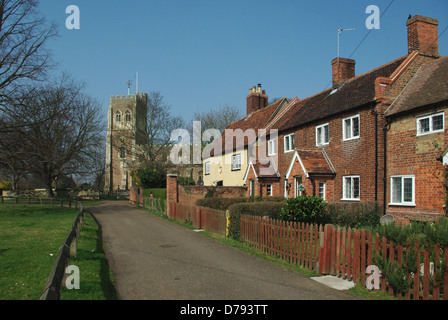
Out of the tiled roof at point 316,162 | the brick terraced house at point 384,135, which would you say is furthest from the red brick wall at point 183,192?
the tiled roof at point 316,162

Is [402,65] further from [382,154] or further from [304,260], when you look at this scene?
[304,260]

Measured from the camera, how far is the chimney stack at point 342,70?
24734 mm

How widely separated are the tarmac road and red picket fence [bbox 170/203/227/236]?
1.93m

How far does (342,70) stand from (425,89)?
8.61 m

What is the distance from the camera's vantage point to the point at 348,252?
28.0ft

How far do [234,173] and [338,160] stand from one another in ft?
48.6

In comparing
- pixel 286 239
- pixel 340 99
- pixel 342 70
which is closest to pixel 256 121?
pixel 342 70

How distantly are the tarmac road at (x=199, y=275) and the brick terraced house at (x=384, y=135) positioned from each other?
29.0ft

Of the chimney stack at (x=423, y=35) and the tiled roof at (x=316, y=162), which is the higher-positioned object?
the chimney stack at (x=423, y=35)

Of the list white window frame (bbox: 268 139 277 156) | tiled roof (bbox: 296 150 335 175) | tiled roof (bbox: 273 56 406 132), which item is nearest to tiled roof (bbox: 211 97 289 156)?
white window frame (bbox: 268 139 277 156)

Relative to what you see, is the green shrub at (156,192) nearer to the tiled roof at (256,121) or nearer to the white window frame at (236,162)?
the white window frame at (236,162)

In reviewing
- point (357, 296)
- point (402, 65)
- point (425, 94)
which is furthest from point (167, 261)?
point (402, 65)

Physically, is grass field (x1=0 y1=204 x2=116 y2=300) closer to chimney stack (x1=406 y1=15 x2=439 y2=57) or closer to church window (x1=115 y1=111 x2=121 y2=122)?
chimney stack (x1=406 y1=15 x2=439 y2=57)

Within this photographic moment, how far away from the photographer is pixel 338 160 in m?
20.6
